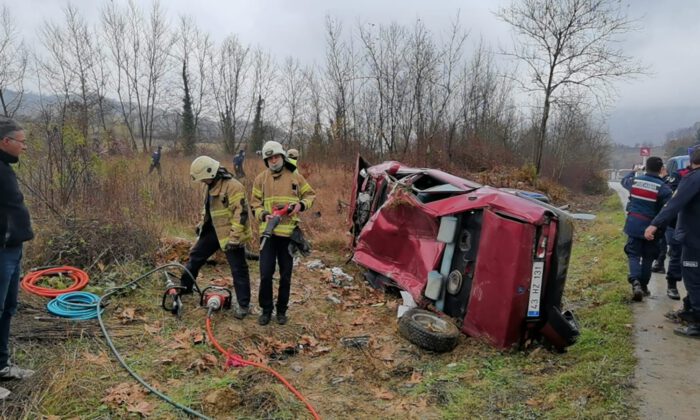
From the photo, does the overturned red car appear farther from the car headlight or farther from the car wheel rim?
the car wheel rim

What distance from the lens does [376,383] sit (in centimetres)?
363

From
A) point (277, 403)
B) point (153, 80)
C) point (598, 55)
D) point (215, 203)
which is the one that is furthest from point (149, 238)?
point (153, 80)

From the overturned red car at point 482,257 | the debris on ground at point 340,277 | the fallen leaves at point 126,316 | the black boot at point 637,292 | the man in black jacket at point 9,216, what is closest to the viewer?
the man in black jacket at point 9,216

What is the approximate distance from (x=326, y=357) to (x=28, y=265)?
12.8 feet

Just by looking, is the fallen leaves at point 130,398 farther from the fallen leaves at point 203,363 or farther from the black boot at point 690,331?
the black boot at point 690,331

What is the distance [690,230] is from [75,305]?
6.07 meters

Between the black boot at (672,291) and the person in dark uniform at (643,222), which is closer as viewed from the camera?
the person in dark uniform at (643,222)

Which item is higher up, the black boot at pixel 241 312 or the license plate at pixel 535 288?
the license plate at pixel 535 288

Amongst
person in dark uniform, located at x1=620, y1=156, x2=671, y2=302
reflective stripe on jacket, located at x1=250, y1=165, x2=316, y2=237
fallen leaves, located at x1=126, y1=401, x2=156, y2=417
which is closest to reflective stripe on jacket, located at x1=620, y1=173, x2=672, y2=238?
person in dark uniform, located at x1=620, y1=156, x2=671, y2=302

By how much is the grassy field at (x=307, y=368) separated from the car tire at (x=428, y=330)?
0.29ft

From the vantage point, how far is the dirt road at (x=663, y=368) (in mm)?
2949

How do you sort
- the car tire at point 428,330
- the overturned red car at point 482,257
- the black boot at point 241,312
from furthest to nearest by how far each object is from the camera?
the black boot at point 241,312
the car tire at point 428,330
the overturned red car at point 482,257

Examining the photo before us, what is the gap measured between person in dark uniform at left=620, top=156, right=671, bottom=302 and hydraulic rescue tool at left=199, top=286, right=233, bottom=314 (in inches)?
187

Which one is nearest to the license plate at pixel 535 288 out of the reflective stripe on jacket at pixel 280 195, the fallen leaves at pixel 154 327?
the reflective stripe on jacket at pixel 280 195
